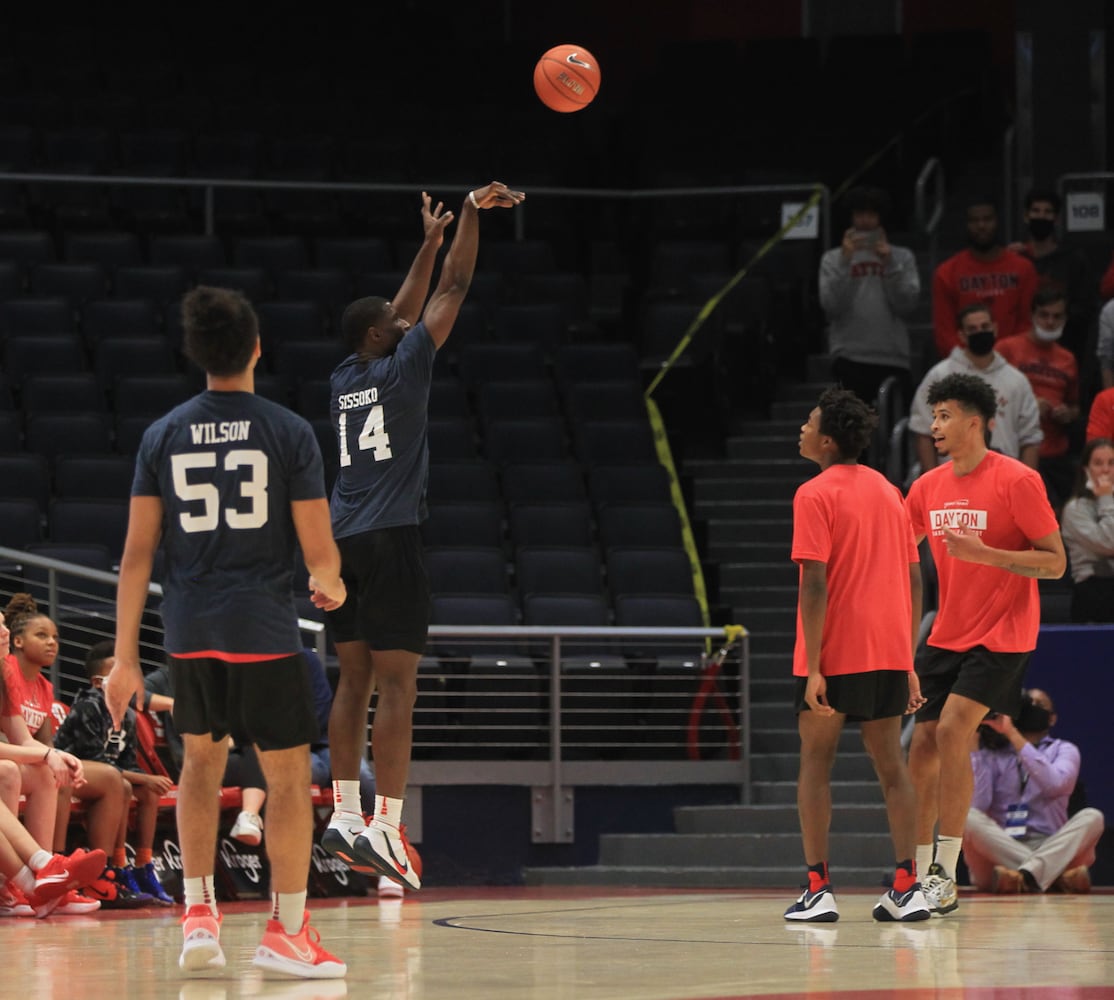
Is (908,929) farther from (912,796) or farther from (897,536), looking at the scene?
(897,536)

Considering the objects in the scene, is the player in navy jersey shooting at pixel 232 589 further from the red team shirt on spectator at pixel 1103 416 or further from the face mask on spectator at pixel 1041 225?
the face mask on spectator at pixel 1041 225

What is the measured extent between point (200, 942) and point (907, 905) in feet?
9.39

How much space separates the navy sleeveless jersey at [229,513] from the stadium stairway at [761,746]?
5608 millimetres

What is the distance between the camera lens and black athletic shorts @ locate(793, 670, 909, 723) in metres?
6.95

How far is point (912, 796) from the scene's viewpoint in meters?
7.09

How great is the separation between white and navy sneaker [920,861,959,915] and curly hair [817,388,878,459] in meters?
1.62

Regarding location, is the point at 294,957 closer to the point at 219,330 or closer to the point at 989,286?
the point at 219,330

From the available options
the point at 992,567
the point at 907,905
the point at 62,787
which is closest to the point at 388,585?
the point at 907,905

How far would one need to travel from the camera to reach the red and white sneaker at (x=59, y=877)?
7992 millimetres

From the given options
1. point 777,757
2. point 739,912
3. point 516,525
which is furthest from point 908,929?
point 516,525

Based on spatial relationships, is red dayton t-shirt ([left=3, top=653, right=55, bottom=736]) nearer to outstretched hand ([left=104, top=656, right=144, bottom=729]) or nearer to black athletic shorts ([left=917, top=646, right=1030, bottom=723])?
outstretched hand ([left=104, top=656, right=144, bottom=729])

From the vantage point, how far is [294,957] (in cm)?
518

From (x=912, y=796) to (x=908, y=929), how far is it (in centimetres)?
59

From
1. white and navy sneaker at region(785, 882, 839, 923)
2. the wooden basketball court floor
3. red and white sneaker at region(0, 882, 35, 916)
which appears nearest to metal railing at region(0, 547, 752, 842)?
red and white sneaker at region(0, 882, 35, 916)
